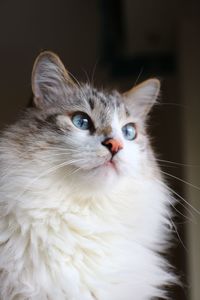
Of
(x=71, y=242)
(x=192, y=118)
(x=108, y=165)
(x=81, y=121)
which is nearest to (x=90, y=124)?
(x=81, y=121)

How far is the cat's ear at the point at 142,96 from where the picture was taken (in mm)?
1422

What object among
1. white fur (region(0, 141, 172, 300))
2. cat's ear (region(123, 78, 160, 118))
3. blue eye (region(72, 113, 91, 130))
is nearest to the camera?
white fur (region(0, 141, 172, 300))

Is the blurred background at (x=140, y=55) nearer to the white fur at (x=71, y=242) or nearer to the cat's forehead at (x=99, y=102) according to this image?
the cat's forehead at (x=99, y=102)

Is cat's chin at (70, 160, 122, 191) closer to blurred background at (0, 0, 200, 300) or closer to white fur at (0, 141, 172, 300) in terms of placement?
white fur at (0, 141, 172, 300)

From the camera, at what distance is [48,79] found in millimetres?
1289

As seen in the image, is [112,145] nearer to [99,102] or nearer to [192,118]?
[99,102]

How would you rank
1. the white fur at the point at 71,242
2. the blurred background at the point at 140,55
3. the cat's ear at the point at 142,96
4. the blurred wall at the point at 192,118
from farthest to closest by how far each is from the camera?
the blurred background at the point at 140,55 < the blurred wall at the point at 192,118 < the cat's ear at the point at 142,96 < the white fur at the point at 71,242

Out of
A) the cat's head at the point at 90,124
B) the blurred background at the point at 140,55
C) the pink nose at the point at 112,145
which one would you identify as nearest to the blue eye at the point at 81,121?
the cat's head at the point at 90,124

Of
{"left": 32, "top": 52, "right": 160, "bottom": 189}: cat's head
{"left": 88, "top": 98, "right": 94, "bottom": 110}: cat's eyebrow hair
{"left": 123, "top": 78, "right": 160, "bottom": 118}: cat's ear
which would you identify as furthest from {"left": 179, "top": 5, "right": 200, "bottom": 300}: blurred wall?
{"left": 88, "top": 98, "right": 94, "bottom": 110}: cat's eyebrow hair

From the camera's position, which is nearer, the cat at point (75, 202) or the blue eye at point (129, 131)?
the cat at point (75, 202)

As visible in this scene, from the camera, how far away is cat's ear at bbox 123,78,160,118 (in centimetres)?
142

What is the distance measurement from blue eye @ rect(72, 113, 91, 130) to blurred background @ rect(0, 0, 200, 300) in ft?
3.72

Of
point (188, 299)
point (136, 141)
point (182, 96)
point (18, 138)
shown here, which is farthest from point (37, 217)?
point (182, 96)

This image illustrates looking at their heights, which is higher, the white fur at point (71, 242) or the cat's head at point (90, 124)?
the cat's head at point (90, 124)
